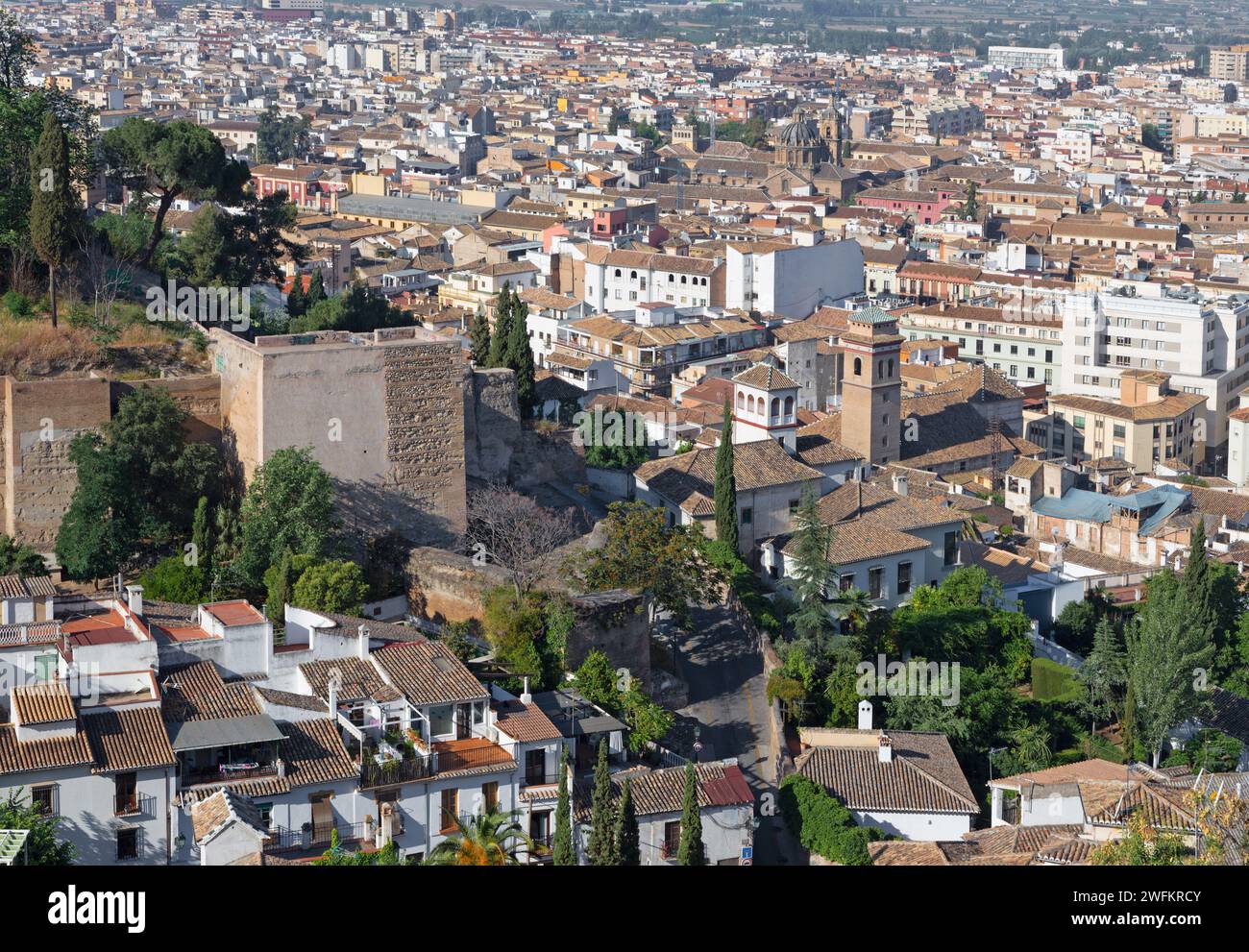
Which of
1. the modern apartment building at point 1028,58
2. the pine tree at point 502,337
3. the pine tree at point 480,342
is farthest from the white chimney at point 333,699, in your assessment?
the modern apartment building at point 1028,58

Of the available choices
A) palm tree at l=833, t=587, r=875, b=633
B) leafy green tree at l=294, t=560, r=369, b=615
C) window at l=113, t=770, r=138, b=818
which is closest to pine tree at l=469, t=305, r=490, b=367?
palm tree at l=833, t=587, r=875, b=633

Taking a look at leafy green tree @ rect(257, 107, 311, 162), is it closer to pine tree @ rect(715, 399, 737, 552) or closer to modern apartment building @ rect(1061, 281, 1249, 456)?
modern apartment building @ rect(1061, 281, 1249, 456)

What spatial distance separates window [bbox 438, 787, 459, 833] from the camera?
39.5 feet

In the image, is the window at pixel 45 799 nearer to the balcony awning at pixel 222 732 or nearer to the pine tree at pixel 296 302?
the balcony awning at pixel 222 732

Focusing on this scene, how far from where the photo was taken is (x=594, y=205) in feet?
187

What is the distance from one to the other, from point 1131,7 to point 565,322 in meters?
Answer: 164

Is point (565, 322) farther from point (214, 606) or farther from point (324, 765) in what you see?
point (324, 765)

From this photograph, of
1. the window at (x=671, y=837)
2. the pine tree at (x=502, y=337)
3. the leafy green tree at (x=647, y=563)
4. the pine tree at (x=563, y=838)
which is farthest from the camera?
the pine tree at (x=502, y=337)

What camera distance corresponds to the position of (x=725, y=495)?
19.8 m

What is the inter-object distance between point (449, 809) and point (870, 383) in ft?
49.5

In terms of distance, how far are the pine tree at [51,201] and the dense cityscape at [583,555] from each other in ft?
0.18

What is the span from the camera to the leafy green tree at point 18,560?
50.5 ft
